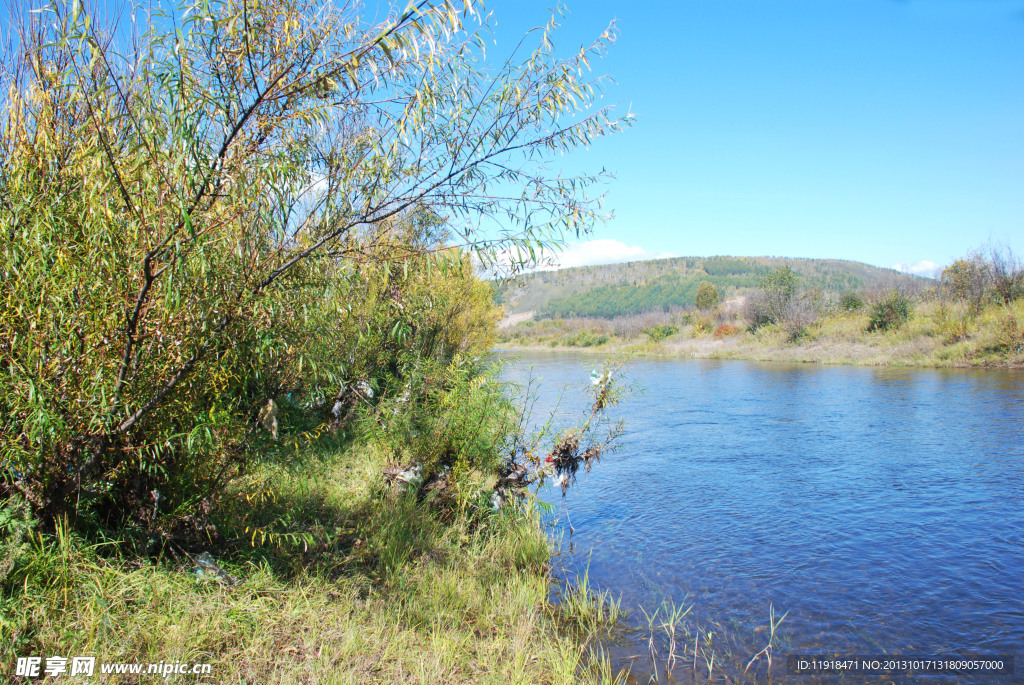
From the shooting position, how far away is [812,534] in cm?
747

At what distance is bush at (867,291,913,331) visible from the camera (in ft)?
104

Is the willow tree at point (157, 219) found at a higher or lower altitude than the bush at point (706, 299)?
lower

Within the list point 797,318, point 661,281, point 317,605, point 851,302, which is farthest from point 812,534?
point 661,281

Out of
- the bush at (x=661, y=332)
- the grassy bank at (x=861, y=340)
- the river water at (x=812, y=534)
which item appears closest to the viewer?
the river water at (x=812, y=534)

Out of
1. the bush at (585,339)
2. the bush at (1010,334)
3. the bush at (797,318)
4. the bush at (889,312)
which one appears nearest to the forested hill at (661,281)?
the bush at (585,339)

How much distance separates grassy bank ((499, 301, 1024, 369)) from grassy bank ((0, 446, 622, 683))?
35.7 feet

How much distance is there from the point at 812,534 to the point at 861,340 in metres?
28.4

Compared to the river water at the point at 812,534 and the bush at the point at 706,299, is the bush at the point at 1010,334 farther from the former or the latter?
the bush at the point at 706,299

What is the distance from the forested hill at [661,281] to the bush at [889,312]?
7302cm

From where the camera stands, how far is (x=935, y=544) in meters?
7.02

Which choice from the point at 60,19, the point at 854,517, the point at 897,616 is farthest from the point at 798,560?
the point at 60,19

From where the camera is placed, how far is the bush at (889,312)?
31.8 meters

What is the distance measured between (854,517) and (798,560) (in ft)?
6.21

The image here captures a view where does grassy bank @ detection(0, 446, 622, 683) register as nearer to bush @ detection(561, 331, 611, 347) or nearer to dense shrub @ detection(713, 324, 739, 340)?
dense shrub @ detection(713, 324, 739, 340)
